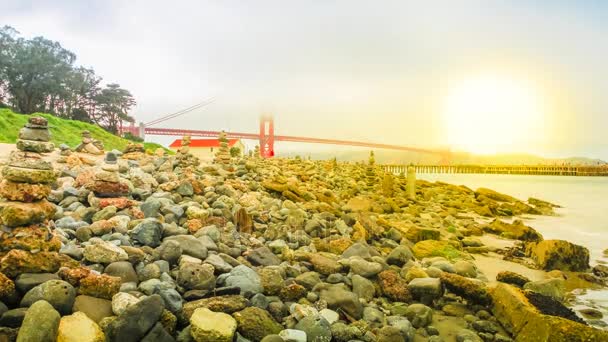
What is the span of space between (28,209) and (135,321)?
1794mm

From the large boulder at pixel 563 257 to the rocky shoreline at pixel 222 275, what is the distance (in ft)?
0.09

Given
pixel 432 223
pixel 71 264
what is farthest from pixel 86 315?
pixel 432 223

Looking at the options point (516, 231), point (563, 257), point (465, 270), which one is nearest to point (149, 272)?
point (465, 270)

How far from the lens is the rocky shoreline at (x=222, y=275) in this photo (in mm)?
3633

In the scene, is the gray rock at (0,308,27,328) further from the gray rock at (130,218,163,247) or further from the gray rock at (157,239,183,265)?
the gray rock at (130,218,163,247)

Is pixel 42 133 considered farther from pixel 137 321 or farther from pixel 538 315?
pixel 538 315

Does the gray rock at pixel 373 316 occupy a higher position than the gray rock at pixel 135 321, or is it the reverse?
the gray rock at pixel 135 321

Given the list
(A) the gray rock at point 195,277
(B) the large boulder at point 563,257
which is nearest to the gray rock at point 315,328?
(A) the gray rock at point 195,277

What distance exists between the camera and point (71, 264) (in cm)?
413

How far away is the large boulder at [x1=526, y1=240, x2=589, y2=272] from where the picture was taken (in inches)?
328

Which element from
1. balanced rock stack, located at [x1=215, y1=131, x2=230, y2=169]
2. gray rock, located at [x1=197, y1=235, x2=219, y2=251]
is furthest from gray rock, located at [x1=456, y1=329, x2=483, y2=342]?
balanced rock stack, located at [x1=215, y1=131, x2=230, y2=169]

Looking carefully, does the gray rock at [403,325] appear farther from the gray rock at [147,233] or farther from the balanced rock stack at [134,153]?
the balanced rock stack at [134,153]

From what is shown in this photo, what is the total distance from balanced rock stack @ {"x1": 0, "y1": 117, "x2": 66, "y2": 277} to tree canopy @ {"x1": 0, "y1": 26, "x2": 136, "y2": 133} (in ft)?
143

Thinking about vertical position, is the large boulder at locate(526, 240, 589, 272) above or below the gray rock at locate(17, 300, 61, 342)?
below
